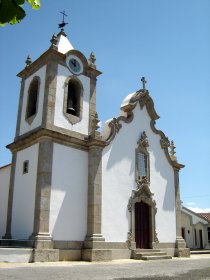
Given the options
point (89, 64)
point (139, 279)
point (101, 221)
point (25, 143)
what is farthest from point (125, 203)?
point (139, 279)

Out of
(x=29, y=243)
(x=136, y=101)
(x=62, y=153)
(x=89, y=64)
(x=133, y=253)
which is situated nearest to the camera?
(x=29, y=243)

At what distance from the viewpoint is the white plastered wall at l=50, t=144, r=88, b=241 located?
15242 millimetres

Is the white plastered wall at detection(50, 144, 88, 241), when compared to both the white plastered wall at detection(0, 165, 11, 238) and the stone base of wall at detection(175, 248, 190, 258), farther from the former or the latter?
the stone base of wall at detection(175, 248, 190, 258)

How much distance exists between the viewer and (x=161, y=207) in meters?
20.2

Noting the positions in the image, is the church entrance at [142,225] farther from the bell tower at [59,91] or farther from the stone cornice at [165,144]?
the bell tower at [59,91]

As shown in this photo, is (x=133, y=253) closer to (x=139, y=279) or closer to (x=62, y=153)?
(x=62, y=153)

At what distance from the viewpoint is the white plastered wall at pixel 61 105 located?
17.0 m

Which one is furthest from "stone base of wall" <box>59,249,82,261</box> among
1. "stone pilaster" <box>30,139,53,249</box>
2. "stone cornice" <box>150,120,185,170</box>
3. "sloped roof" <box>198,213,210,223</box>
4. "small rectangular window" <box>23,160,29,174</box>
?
"sloped roof" <box>198,213,210,223</box>

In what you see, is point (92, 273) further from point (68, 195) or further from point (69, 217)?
point (68, 195)

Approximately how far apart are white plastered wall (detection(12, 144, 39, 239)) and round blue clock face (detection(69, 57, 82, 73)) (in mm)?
4979

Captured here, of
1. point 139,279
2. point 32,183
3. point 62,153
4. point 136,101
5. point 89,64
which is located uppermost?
point 89,64

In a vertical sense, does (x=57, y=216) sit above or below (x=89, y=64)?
below

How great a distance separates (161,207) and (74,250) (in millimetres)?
6913

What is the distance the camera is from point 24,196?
1625 centimetres
